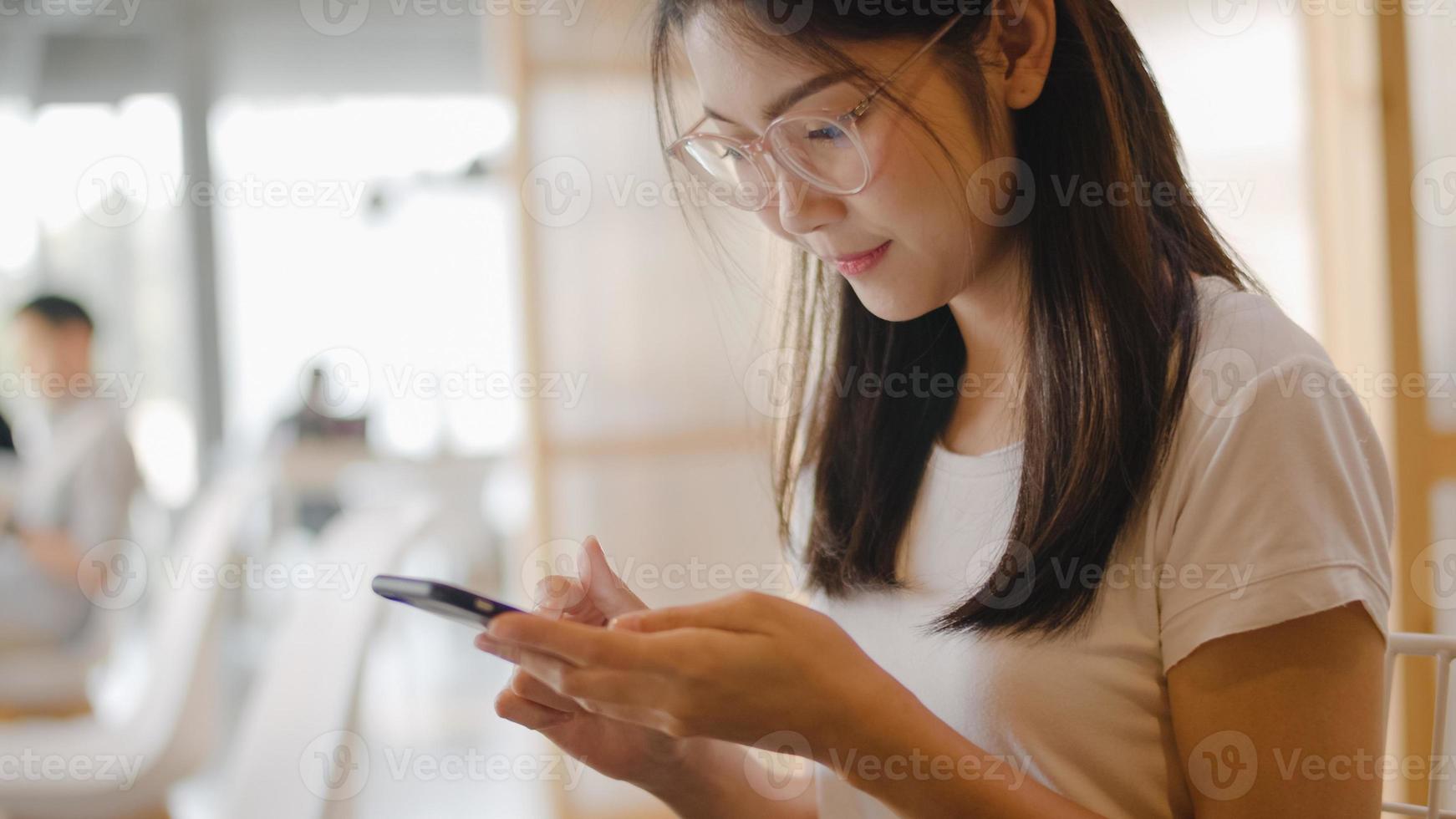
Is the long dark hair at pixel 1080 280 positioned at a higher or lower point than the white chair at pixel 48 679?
higher

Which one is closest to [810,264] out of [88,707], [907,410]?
[907,410]

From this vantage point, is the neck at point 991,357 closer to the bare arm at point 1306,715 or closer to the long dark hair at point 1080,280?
the long dark hair at point 1080,280

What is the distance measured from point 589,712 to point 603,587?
10cm

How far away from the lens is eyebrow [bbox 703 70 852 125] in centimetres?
84

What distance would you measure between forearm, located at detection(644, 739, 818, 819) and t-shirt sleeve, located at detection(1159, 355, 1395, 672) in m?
0.40

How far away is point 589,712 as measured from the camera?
0.92 m

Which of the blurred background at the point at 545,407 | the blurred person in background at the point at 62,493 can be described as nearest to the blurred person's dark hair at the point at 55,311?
the blurred person in background at the point at 62,493

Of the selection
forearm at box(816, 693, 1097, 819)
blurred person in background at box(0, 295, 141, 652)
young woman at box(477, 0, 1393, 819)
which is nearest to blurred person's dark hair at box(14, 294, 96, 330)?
blurred person in background at box(0, 295, 141, 652)

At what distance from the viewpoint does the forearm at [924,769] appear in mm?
749

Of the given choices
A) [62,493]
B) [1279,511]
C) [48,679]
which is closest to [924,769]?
[1279,511]

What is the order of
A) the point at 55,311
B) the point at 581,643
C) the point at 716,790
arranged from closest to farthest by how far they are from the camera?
1. the point at 581,643
2. the point at 716,790
3. the point at 55,311

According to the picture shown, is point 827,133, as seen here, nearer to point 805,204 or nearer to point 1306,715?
point 805,204

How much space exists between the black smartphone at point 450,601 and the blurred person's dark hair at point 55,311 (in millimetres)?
3162

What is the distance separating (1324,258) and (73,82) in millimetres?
5986
